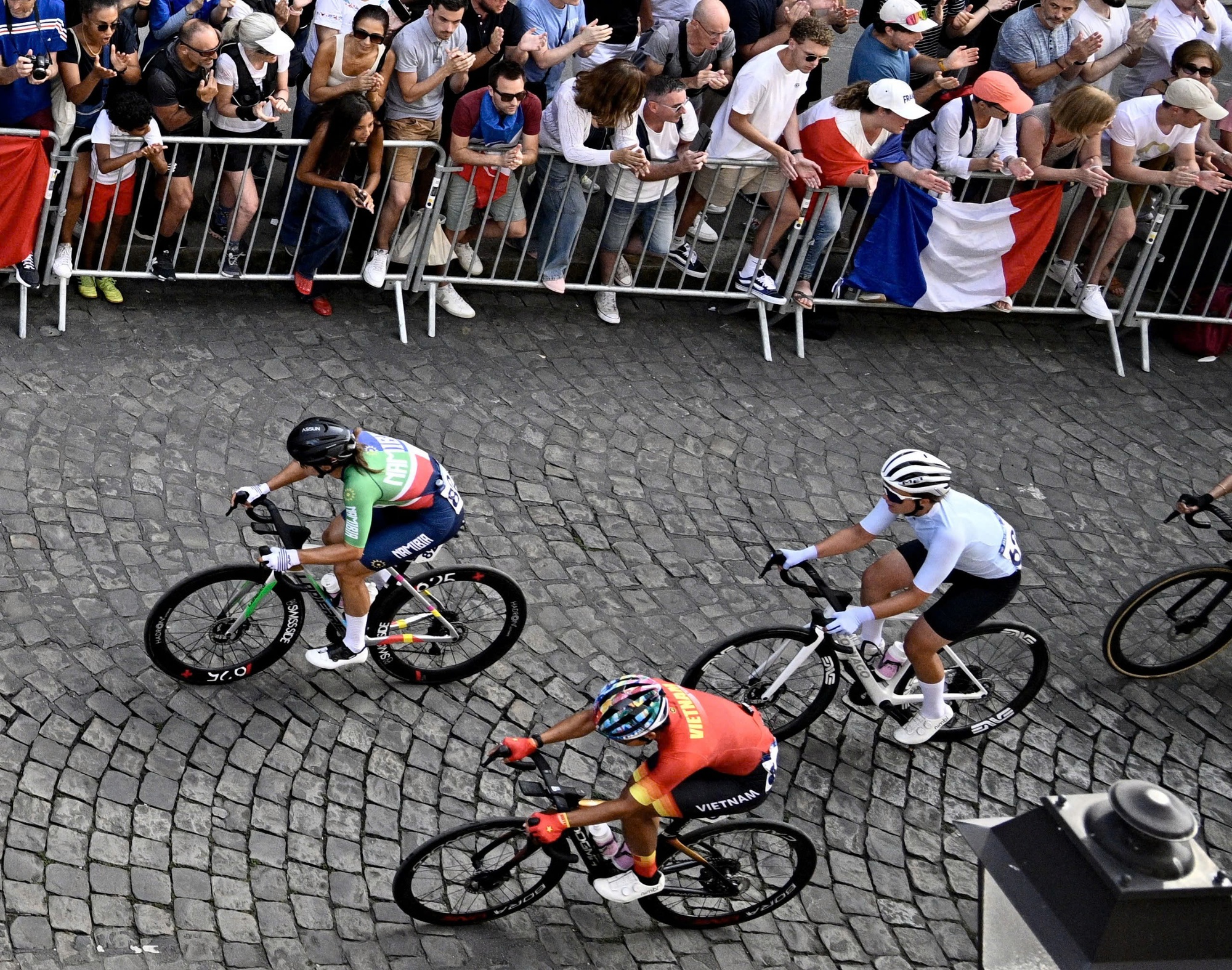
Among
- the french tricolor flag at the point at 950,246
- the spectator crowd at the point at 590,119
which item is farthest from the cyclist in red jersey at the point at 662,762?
the french tricolor flag at the point at 950,246

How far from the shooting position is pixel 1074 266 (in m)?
11.6

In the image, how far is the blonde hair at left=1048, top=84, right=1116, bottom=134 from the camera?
34.3 feet

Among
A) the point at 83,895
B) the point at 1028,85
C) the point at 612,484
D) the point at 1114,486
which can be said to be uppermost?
the point at 1028,85

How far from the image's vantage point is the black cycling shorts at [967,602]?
7.15 metres

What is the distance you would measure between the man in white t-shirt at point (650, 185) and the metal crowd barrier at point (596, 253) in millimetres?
53

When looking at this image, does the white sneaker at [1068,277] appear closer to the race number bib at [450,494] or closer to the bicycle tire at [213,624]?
the race number bib at [450,494]

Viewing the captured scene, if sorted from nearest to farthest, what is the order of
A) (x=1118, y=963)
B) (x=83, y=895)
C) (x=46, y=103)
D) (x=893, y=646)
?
(x=1118, y=963) < (x=83, y=895) < (x=893, y=646) < (x=46, y=103)

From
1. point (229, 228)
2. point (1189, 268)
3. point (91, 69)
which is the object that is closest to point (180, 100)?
point (91, 69)

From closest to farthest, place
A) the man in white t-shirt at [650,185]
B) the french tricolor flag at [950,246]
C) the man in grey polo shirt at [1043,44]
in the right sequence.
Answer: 1. the man in white t-shirt at [650,185]
2. the french tricolor flag at [950,246]
3. the man in grey polo shirt at [1043,44]

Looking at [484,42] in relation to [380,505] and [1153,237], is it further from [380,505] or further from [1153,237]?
[1153,237]

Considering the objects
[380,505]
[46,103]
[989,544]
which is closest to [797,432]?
[989,544]

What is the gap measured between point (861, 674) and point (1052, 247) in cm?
598

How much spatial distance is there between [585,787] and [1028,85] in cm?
694

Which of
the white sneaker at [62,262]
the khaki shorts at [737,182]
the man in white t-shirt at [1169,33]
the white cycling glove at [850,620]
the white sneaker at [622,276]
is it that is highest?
the man in white t-shirt at [1169,33]
